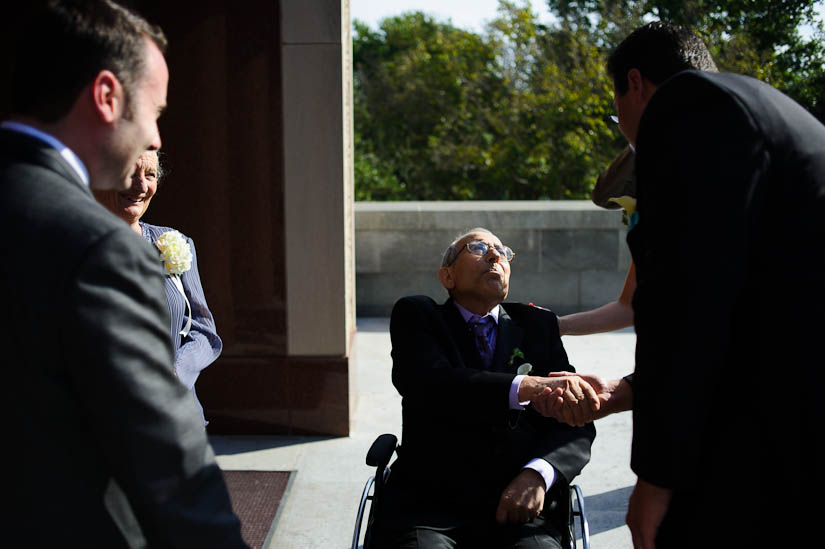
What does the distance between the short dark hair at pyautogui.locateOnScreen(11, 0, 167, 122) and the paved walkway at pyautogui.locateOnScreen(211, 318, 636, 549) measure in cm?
293

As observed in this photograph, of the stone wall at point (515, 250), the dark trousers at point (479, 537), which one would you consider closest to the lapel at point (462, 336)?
the dark trousers at point (479, 537)

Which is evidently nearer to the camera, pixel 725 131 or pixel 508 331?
pixel 725 131

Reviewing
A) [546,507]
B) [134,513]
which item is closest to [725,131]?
[134,513]

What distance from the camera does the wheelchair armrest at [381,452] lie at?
9.43ft

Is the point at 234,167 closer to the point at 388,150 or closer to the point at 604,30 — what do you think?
the point at 604,30

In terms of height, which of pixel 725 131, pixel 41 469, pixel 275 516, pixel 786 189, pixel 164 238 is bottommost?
pixel 275 516

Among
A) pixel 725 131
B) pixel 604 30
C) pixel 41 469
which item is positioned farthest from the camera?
pixel 604 30

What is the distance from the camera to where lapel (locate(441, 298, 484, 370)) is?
10.0ft

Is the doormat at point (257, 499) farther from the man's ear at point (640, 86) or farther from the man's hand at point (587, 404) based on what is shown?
the man's ear at point (640, 86)

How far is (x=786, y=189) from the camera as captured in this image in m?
1.62

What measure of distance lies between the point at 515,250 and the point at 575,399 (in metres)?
6.28

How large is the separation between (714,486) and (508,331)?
1.48m

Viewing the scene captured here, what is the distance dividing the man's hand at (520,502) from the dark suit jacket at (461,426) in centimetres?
8

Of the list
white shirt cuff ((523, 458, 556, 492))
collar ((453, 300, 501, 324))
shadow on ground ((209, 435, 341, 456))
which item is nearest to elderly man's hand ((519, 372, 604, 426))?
white shirt cuff ((523, 458, 556, 492))
